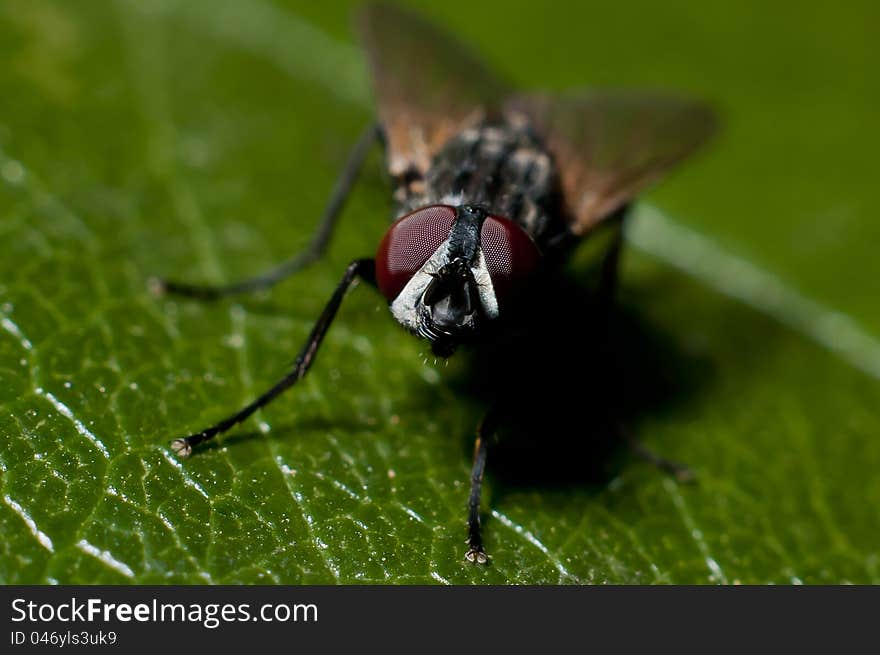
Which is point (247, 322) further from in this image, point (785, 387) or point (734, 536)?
point (785, 387)

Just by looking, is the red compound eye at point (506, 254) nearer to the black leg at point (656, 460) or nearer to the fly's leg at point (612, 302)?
the fly's leg at point (612, 302)

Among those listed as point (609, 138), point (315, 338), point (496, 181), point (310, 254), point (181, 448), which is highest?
point (609, 138)

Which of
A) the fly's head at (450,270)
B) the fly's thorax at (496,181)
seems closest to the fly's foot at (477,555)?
the fly's head at (450,270)

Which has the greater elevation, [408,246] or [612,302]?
[612,302]

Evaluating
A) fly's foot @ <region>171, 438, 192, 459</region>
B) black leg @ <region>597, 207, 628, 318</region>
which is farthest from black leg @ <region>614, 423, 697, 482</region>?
fly's foot @ <region>171, 438, 192, 459</region>

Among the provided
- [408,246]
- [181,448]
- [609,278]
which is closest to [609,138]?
[609,278]

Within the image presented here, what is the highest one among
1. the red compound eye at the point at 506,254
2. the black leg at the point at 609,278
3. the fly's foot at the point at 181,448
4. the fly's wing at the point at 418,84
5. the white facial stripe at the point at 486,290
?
the fly's wing at the point at 418,84

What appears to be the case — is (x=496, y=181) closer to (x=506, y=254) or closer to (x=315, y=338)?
(x=506, y=254)

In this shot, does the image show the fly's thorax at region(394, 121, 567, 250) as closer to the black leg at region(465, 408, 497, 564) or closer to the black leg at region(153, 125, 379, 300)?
the black leg at region(153, 125, 379, 300)
